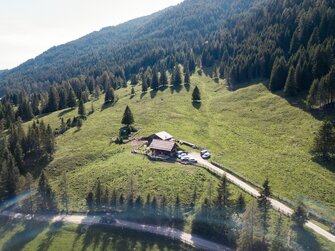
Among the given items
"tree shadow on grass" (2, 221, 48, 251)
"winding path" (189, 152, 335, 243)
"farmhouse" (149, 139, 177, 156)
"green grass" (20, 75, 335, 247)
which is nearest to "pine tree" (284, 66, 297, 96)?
"green grass" (20, 75, 335, 247)

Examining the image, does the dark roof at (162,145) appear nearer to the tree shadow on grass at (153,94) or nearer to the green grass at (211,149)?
the green grass at (211,149)

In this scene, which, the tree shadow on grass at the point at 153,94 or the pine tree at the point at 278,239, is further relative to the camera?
the tree shadow on grass at the point at 153,94

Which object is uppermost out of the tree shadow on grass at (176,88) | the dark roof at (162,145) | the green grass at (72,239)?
the dark roof at (162,145)

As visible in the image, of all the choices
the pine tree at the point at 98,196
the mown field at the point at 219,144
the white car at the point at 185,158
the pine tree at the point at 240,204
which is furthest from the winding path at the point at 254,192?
the pine tree at the point at 98,196

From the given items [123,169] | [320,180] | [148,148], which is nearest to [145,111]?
[148,148]

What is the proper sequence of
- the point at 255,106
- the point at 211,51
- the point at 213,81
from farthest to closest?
the point at 211,51, the point at 213,81, the point at 255,106

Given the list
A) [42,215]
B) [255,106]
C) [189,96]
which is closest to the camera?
[42,215]

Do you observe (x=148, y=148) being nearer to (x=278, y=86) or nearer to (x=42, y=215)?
(x=42, y=215)

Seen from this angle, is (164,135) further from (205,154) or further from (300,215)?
(300,215)
